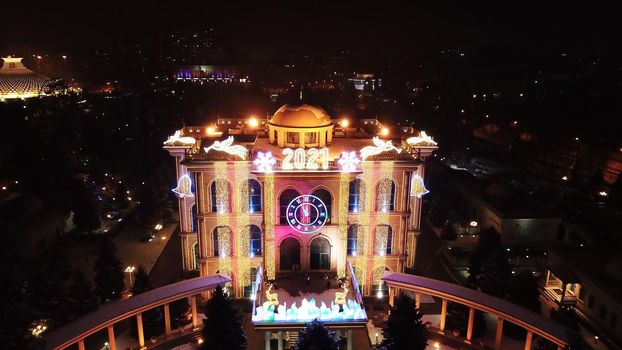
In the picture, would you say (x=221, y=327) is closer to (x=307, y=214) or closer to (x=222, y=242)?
(x=222, y=242)

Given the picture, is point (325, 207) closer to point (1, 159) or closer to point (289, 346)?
point (289, 346)

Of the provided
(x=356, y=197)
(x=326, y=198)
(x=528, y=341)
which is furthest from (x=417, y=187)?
(x=528, y=341)

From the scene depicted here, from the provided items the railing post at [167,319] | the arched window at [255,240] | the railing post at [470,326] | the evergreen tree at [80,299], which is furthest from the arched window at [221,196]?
the railing post at [470,326]

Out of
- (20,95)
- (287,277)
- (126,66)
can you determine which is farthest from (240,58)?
(287,277)

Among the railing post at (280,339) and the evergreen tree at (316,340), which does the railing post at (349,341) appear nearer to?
the evergreen tree at (316,340)

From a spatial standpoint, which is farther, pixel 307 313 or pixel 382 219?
pixel 382 219

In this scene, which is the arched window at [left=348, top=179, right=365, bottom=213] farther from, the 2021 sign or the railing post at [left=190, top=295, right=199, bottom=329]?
the railing post at [left=190, top=295, right=199, bottom=329]
